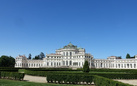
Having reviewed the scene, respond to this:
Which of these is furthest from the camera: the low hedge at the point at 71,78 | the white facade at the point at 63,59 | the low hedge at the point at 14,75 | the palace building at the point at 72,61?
the white facade at the point at 63,59

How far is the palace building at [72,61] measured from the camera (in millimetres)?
95188

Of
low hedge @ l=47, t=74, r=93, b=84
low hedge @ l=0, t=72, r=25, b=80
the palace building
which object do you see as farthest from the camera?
the palace building

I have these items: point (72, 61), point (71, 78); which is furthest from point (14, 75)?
point (72, 61)

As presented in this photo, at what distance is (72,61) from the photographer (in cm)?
9975

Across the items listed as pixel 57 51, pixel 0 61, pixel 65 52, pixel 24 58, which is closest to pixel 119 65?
pixel 65 52

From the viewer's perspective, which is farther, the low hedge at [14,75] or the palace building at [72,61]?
the palace building at [72,61]

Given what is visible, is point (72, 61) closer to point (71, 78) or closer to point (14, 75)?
point (14, 75)

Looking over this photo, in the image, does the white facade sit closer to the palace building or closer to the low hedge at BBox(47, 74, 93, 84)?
the palace building

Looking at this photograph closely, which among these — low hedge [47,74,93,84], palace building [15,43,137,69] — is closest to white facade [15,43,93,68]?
palace building [15,43,137,69]

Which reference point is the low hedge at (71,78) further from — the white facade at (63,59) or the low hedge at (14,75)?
the white facade at (63,59)

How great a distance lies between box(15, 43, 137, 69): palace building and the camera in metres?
95.2

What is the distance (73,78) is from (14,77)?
1048 centimetres

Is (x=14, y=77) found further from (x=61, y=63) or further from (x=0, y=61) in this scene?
(x=61, y=63)

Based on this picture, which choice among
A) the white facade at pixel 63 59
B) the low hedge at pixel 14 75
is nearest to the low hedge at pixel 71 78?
the low hedge at pixel 14 75
